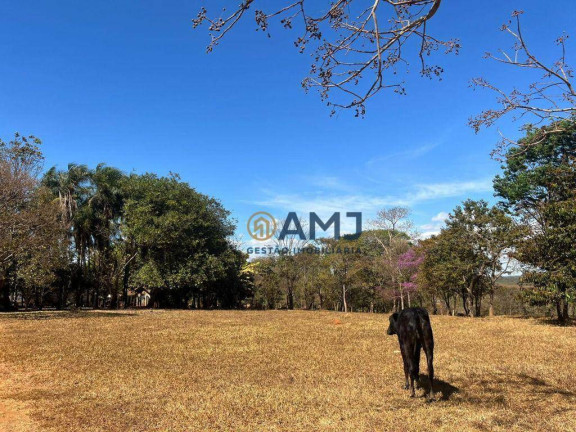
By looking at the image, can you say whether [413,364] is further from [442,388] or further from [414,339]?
[442,388]

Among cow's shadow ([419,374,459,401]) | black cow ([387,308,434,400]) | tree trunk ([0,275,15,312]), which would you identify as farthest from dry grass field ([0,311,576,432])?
tree trunk ([0,275,15,312])

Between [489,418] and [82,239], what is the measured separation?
3100 cm

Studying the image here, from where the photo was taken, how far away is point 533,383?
6.63 m

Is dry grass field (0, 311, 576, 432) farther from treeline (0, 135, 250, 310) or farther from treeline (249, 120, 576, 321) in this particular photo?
treeline (0, 135, 250, 310)

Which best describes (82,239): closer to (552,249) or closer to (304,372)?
(304,372)

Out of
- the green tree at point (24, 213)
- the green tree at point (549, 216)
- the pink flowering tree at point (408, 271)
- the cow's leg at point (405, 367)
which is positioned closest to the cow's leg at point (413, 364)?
the cow's leg at point (405, 367)

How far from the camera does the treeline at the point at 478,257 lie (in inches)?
631

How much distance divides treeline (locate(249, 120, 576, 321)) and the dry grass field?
3.66 metres

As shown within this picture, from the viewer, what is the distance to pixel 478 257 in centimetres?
2386

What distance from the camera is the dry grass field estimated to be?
4.68 meters

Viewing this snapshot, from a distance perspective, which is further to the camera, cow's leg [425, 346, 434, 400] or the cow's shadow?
the cow's shadow

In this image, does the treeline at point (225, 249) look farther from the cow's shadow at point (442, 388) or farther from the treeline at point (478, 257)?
the cow's shadow at point (442, 388)

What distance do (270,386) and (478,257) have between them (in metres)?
21.6

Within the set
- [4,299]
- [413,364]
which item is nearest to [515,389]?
[413,364]
